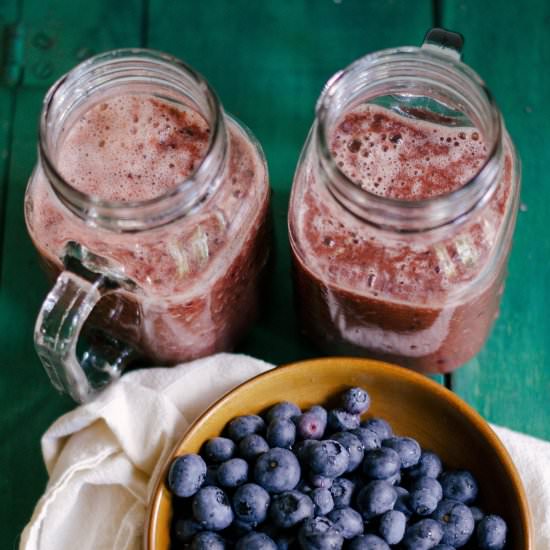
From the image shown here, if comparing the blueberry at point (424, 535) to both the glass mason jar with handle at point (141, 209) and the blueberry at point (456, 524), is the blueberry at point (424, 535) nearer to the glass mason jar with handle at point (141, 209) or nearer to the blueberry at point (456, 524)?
the blueberry at point (456, 524)

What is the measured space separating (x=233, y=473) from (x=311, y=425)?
0.29 ft

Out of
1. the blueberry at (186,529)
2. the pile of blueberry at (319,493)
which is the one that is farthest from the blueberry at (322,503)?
the blueberry at (186,529)

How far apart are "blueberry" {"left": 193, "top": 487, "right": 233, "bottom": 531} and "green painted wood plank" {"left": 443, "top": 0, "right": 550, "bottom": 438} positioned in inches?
13.5

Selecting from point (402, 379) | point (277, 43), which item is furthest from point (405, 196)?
point (277, 43)

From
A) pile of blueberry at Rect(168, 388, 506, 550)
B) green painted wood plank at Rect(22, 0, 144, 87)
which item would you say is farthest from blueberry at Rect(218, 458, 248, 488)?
green painted wood plank at Rect(22, 0, 144, 87)

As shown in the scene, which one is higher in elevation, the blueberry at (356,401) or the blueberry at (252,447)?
the blueberry at (356,401)

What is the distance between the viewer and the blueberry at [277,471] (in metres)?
0.86

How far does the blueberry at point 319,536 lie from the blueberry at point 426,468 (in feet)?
0.38

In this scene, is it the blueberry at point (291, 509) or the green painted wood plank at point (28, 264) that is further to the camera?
the green painted wood plank at point (28, 264)

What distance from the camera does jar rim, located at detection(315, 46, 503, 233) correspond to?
797mm

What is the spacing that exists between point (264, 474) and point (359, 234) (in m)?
0.23

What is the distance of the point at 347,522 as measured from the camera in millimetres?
849

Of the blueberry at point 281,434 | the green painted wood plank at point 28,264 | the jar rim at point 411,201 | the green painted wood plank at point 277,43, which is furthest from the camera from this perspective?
the green painted wood plank at point 277,43

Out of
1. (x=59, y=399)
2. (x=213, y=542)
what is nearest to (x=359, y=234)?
(x=213, y=542)
